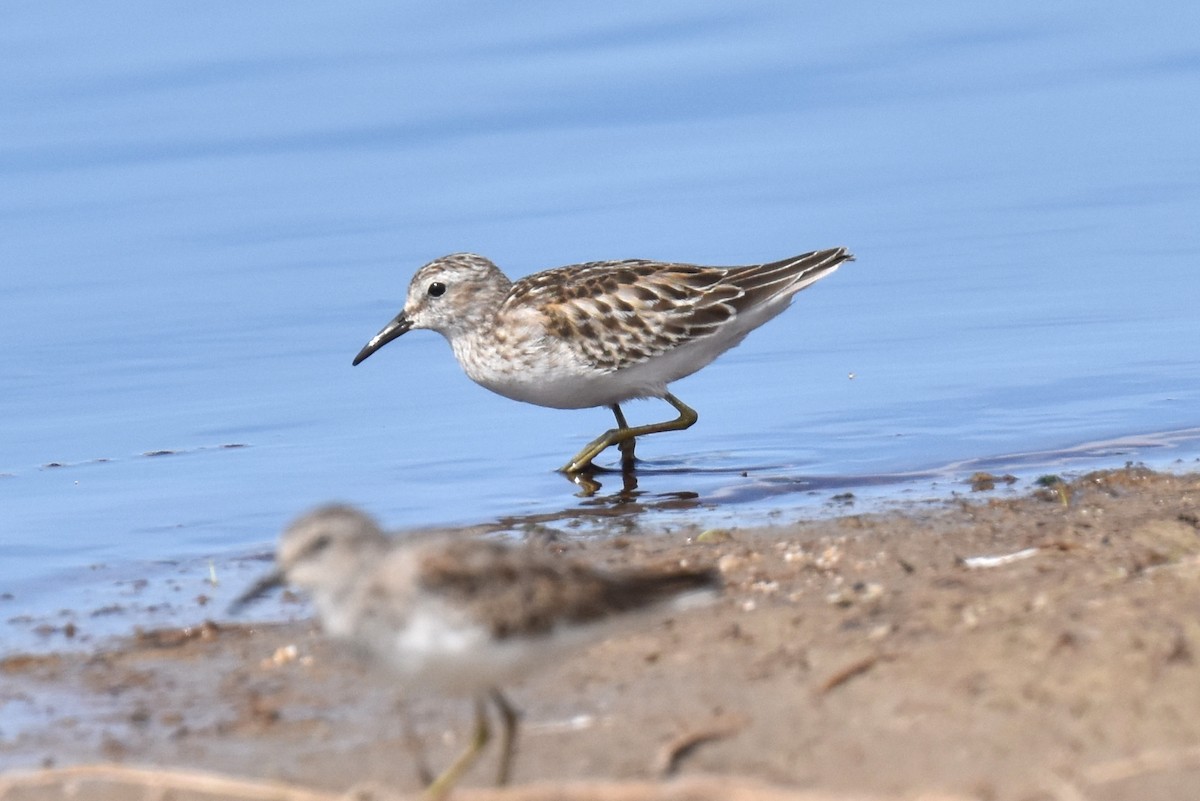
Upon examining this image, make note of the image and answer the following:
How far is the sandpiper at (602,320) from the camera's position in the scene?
1171 cm

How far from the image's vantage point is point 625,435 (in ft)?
38.0

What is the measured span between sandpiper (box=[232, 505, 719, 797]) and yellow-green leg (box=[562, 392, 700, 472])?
562 centimetres

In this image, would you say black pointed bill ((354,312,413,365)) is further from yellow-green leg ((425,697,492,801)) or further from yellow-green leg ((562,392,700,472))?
yellow-green leg ((425,697,492,801))

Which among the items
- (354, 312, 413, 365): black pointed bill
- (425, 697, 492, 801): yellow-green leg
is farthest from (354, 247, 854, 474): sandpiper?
(425, 697, 492, 801): yellow-green leg

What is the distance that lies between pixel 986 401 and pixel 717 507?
9.49ft

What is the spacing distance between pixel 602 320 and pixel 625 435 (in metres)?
0.74

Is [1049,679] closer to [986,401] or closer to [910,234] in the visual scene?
[986,401]

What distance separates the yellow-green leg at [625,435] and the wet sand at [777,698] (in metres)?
3.15

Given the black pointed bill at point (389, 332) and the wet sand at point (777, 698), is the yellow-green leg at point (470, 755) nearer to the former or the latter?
the wet sand at point (777, 698)

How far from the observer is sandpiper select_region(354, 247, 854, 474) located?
11711mm

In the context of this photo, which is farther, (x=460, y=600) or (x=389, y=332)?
(x=389, y=332)

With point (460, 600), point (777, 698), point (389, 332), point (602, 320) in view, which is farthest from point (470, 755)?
point (389, 332)

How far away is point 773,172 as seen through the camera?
16625 millimetres

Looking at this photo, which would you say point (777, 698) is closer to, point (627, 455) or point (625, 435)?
point (625, 435)
